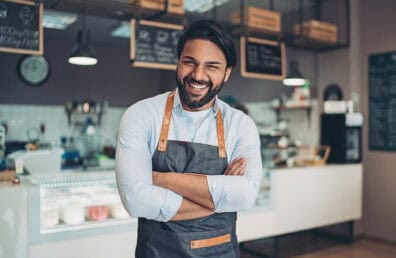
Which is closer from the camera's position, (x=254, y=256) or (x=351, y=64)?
(x=254, y=256)

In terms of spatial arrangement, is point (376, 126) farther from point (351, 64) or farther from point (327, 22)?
point (327, 22)

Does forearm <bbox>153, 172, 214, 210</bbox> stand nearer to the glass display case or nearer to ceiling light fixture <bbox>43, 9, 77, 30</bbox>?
the glass display case

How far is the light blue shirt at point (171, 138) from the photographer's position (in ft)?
4.79

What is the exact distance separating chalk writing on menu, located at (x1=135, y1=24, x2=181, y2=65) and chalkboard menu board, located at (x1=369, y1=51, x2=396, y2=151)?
2742 millimetres

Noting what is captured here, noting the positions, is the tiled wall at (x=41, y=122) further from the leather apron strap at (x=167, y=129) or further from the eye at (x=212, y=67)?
the eye at (x=212, y=67)

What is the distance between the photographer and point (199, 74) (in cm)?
147

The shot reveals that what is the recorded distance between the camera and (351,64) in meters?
5.23

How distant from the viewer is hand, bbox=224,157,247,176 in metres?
1.59

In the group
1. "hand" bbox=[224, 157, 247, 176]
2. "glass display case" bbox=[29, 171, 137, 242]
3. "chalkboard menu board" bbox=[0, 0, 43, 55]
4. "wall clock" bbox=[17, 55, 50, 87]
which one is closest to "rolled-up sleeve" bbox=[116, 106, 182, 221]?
"hand" bbox=[224, 157, 247, 176]

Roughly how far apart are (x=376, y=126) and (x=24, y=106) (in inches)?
224

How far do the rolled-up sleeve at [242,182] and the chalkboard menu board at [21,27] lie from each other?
2391 millimetres

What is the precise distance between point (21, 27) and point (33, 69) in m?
4.12

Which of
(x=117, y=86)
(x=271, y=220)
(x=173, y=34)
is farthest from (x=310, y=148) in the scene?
(x=117, y=86)

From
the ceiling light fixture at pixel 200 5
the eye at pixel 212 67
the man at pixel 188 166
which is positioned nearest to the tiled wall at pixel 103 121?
the ceiling light fixture at pixel 200 5
